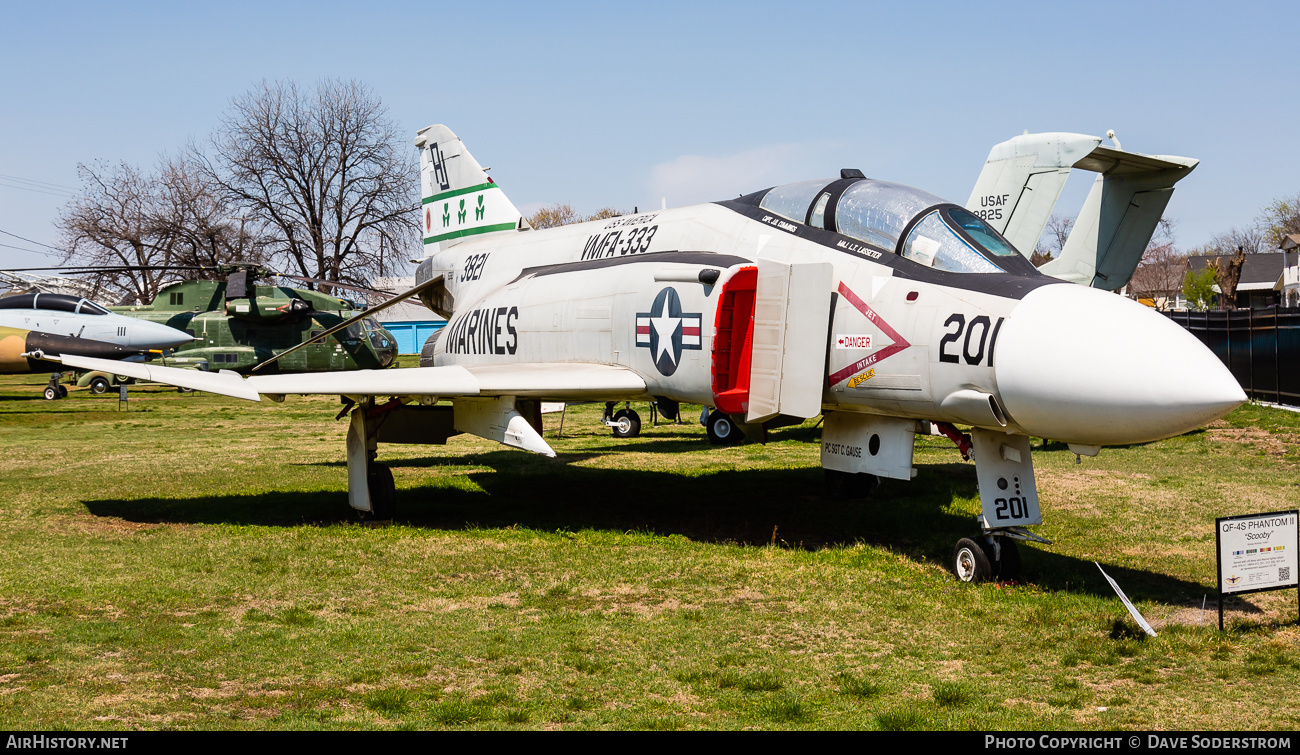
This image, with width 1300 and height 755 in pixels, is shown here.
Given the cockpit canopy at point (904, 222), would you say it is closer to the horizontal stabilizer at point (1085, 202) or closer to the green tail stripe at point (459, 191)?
the green tail stripe at point (459, 191)

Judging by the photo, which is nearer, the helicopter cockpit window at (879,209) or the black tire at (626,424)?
the helicopter cockpit window at (879,209)

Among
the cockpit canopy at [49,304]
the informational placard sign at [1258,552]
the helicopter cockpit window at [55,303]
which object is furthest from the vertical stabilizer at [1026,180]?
the helicopter cockpit window at [55,303]

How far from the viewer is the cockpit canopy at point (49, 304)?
27.3 metres

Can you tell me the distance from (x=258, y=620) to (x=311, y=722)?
7.85 feet

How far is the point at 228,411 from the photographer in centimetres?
2786

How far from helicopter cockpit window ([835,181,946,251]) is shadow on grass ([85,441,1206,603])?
2.98 m

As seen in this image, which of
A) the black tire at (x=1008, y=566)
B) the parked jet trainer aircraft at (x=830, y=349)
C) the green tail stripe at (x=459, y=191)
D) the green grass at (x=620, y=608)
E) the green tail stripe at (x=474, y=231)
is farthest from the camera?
the green tail stripe at (x=459, y=191)

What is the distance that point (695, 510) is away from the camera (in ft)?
39.7

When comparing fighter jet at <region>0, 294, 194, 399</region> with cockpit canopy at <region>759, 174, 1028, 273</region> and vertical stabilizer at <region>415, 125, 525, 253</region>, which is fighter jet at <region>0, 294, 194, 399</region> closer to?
vertical stabilizer at <region>415, 125, 525, 253</region>

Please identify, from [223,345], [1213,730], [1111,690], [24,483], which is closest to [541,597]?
[1111,690]

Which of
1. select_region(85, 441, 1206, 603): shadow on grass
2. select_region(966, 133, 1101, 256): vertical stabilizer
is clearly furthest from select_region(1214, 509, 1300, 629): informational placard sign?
select_region(966, 133, 1101, 256): vertical stabilizer

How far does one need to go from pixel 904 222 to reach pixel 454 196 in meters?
9.66

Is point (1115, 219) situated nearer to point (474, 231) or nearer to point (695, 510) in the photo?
point (695, 510)

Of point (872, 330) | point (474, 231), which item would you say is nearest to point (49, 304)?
point (474, 231)
